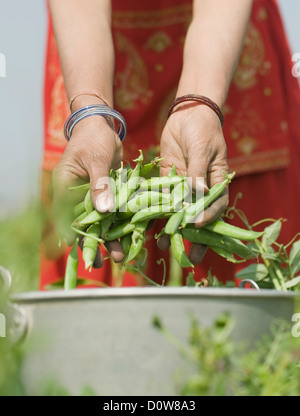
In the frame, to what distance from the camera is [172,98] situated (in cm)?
210

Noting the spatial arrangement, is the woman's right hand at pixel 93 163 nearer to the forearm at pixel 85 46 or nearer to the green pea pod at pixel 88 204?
the green pea pod at pixel 88 204

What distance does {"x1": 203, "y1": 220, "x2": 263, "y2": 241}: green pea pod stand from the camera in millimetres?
1267

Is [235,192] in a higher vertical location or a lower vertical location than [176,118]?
lower

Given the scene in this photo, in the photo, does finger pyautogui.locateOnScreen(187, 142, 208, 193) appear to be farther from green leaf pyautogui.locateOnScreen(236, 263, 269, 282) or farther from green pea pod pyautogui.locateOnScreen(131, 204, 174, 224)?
green leaf pyautogui.locateOnScreen(236, 263, 269, 282)

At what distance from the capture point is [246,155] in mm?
2090

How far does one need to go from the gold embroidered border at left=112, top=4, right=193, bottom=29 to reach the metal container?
149 centimetres

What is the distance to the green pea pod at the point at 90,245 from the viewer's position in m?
1.24

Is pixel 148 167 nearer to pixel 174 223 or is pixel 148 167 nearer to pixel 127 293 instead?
pixel 174 223

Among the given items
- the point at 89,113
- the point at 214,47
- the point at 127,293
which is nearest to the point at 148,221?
the point at 89,113

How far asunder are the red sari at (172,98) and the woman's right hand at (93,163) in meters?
0.52

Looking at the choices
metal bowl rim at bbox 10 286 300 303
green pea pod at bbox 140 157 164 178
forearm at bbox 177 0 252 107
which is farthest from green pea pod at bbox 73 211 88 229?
forearm at bbox 177 0 252 107
